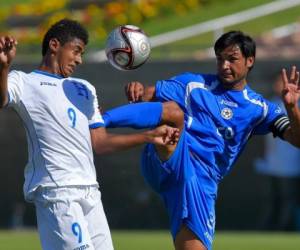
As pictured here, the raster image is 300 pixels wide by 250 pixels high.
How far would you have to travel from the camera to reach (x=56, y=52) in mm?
8062

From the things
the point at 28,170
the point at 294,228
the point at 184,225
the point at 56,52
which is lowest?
the point at 294,228

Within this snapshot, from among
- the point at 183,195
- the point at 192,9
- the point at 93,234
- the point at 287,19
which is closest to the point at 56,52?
the point at 93,234

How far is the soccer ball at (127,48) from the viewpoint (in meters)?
8.92

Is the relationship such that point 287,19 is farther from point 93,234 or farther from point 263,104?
point 93,234

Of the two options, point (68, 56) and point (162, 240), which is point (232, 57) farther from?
point (162, 240)

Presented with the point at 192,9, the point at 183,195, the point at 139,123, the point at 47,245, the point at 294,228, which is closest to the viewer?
the point at 47,245

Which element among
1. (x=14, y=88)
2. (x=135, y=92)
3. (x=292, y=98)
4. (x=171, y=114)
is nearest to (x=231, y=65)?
(x=292, y=98)

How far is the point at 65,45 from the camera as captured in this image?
8078mm

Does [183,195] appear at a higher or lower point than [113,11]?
lower

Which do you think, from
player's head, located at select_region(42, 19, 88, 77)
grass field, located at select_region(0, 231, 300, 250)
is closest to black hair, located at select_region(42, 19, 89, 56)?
player's head, located at select_region(42, 19, 88, 77)

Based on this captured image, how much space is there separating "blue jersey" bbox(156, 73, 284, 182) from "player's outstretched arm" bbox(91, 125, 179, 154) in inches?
55.5

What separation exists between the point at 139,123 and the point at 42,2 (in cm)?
2035

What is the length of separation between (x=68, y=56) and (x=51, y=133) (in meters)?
0.61

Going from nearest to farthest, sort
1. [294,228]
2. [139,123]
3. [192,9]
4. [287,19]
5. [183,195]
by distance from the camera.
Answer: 1. [139,123]
2. [183,195]
3. [294,228]
4. [287,19]
5. [192,9]
